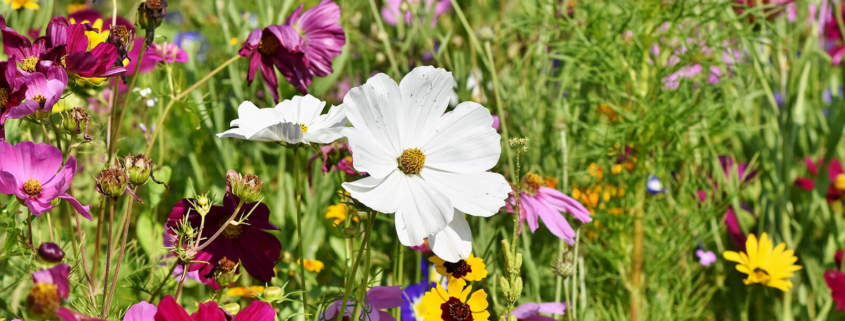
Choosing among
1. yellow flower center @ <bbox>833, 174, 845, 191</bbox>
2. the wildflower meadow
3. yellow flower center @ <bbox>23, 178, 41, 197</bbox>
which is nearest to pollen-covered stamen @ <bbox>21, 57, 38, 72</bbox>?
the wildflower meadow

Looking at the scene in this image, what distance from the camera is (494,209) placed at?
422mm

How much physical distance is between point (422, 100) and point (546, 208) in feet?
0.72

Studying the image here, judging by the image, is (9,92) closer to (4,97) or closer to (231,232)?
(4,97)

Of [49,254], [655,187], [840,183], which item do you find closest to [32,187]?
[49,254]

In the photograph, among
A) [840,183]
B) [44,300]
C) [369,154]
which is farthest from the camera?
[840,183]

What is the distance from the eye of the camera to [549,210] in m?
0.62

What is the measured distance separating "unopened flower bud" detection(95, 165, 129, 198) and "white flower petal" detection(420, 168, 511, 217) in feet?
0.67

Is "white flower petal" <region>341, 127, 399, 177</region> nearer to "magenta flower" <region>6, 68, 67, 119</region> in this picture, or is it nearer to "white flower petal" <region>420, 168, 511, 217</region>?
"white flower petal" <region>420, 168, 511, 217</region>

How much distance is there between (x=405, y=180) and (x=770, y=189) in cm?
79

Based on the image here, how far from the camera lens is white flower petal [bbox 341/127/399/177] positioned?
0.41 m

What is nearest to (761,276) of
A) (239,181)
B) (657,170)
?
(657,170)

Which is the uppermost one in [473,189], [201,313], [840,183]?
[840,183]

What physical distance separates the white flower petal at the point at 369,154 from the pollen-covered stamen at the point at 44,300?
176 mm

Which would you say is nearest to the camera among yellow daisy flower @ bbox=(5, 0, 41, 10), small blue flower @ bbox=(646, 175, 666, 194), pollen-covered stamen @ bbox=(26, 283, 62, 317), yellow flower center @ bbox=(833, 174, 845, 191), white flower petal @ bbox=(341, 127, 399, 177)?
pollen-covered stamen @ bbox=(26, 283, 62, 317)
